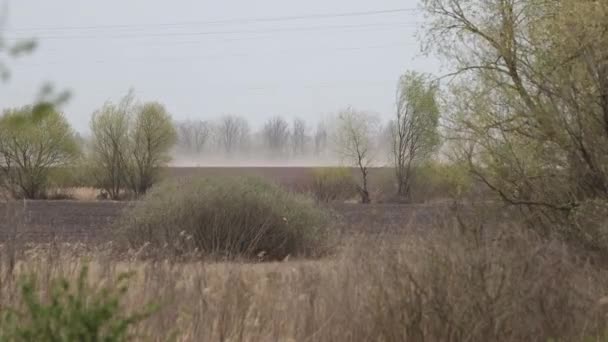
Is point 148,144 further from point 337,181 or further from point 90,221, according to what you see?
point 90,221

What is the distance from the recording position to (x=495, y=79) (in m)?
13.6

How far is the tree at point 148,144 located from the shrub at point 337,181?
438 inches

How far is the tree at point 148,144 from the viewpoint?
58781 millimetres

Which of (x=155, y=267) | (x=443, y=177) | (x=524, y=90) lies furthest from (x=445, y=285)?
(x=443, y=177)

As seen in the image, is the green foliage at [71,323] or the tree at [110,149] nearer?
the green foliage at [71,323]

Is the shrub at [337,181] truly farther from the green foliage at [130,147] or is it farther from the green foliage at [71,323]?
the green foliage at [71,323]

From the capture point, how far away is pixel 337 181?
201ft

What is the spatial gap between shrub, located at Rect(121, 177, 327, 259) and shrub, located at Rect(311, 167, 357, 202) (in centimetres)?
3567

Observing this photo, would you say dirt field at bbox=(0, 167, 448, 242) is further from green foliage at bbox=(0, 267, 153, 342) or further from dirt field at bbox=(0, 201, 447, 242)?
green foliage at bbox=(0, 267, 153, 342)

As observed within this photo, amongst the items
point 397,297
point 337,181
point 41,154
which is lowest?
point 397,297

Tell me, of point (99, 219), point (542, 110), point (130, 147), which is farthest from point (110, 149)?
point (542, 110)

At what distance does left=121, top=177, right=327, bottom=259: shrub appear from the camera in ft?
64.4

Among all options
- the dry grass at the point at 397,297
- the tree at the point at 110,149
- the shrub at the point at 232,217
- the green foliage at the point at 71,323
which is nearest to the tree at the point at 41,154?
the tree at the point at 110,149

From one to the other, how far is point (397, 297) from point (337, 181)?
177 ft
